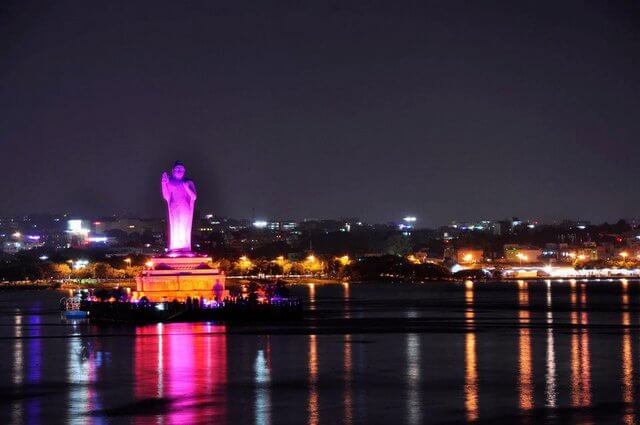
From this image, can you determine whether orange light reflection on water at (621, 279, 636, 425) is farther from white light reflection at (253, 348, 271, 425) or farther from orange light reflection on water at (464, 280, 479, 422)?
white light reflection at (253, 348, 271, 425)

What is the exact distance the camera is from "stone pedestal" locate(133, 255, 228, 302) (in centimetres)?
5716

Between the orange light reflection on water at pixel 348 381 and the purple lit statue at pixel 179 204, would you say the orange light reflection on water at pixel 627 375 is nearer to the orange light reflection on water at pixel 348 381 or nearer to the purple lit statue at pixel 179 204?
the orange light reflection on water at pixel 348 381

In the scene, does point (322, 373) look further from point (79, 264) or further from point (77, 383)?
point (79, 264)

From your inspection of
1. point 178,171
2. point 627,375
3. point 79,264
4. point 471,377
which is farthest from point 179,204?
point 79,264

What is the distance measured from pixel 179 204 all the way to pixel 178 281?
15.5ft

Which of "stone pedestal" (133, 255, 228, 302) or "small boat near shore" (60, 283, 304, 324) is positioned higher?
"stone pedestal" (133, 255, 228, 302)

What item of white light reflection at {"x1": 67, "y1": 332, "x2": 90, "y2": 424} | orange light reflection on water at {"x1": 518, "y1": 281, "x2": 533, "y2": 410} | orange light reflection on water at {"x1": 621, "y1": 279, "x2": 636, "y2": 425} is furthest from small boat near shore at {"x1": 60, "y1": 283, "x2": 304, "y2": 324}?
orange light reflection on water at {"x1": 621, "y1": 279, "x2": 636, "y2": 425}

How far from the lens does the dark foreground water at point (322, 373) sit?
75.2 feet

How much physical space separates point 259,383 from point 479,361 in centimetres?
762

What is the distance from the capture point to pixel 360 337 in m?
42.5

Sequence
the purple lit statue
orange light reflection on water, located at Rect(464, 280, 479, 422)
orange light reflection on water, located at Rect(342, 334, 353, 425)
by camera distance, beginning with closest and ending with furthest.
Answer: orange light reflection on water, located at Rect(342, 334, 353, 425) < orange light reflection on water, located at Rect(464, 280, 479, 422) < the purple lit statue

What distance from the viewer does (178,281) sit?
188ft

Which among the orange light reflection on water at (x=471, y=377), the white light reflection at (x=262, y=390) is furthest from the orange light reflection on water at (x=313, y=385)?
the orange light reflection on water at (x=471, y=377)

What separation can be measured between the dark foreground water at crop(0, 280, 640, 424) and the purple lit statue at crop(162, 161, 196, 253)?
1007 centimetres
